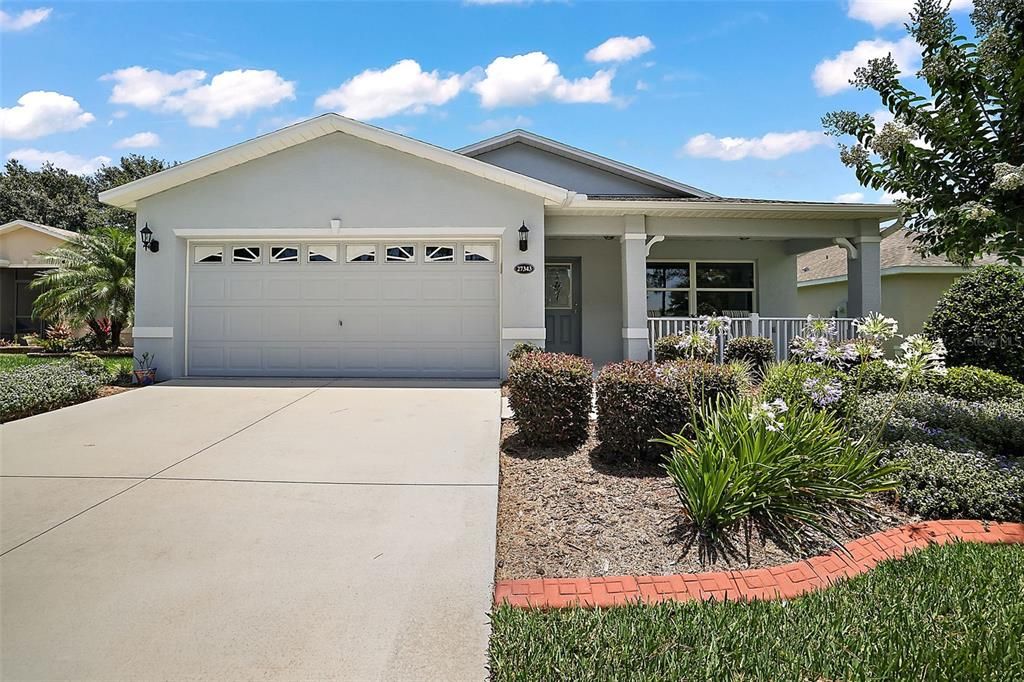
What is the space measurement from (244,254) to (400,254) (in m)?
3.00

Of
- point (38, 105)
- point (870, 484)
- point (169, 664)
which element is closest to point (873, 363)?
point (870, 484)

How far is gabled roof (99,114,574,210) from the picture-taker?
9.72m

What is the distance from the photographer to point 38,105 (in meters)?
11.3

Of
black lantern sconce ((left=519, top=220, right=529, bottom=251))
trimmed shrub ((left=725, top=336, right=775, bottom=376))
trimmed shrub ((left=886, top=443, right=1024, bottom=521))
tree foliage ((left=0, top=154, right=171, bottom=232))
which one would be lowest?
trimmed shrub ((left=886, top=443, right=1024, bottom=521))

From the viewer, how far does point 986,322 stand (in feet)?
26.7

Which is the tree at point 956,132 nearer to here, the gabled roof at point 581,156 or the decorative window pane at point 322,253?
the gabled roof at point 581,156

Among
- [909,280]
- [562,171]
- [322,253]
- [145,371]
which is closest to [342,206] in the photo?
[322,253]

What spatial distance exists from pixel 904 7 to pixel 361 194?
8.17 m

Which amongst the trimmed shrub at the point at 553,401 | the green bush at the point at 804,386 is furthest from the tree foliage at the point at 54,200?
the green bush at the point at 804,386

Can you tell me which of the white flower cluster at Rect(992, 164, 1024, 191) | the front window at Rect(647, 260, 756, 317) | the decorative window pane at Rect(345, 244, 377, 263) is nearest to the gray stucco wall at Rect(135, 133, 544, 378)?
the decorative window pane at Rect(345, 244, 377, 263)

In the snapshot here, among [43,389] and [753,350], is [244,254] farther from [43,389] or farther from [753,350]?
[753,350]

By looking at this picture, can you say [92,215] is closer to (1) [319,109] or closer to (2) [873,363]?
(1) [319,109]

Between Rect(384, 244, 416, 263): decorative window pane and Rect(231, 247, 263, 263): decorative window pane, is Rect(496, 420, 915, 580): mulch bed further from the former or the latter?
Rect(231, 247, 263, 263): decorative window pane

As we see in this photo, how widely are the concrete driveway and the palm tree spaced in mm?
9004
